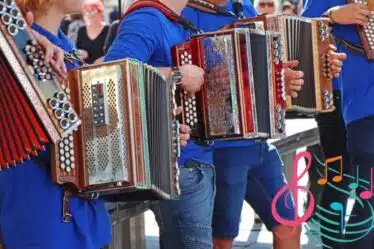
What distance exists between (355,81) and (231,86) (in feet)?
4.19

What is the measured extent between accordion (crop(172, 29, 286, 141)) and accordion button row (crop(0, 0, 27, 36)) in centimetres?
106

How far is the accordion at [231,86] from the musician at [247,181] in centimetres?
35

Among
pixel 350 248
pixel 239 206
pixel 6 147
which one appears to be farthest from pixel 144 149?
pixel 350 248

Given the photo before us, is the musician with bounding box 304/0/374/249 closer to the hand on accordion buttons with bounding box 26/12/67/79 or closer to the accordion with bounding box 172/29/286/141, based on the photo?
the accordion with bounding box 172/29/286/141

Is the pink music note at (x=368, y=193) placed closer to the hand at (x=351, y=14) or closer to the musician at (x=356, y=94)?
the musician at (x=356, y=94)

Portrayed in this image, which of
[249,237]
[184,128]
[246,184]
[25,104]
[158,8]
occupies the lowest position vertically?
[249,237]

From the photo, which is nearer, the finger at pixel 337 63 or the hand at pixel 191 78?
the hand at pixel 191 78

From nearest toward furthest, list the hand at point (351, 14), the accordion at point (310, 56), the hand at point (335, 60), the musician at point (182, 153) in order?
the musician at point (182, 153), the accordion at point (310, 56), the hand at point (335, 60), the hand at point (351, 14)

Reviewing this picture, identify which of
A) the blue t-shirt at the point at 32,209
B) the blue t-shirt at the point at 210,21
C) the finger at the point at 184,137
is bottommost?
the blue t-shirt at the point at 32,209

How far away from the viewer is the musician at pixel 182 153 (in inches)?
148

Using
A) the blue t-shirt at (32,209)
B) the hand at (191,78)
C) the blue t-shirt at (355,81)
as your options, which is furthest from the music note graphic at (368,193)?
the blue t-shirt at (32,209)

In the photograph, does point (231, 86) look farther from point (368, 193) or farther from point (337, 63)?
point (368, 193)

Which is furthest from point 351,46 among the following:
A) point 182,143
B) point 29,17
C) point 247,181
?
point 29,17

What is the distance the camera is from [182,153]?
3.94 meters
